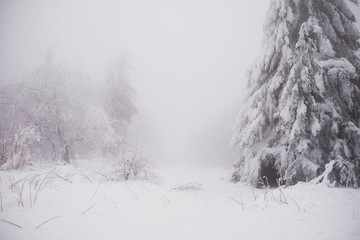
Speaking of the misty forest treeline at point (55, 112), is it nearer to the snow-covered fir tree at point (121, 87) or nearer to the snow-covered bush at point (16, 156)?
the snow-covered bush at point (16, 156)

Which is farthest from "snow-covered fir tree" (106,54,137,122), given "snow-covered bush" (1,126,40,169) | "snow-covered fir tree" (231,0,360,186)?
"snow-covered fir tree" (231,0,360,186)

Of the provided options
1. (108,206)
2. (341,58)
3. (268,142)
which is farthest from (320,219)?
(341,58)

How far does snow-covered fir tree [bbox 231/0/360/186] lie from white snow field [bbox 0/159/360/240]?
2416 mm

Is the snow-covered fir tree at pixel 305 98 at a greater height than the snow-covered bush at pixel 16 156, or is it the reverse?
the snow-covered fir tree at pixel 305 98

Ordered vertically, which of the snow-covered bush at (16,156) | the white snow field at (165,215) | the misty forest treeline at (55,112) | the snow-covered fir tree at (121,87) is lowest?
the white snow field at (165,215)

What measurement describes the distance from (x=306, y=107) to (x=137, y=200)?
571 centimetres

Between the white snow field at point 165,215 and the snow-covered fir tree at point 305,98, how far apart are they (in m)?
2.42

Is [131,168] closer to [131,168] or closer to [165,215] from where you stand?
[131,168]

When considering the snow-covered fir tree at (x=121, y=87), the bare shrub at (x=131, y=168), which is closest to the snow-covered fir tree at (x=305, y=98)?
the bare shrub at (x=131, y=168)

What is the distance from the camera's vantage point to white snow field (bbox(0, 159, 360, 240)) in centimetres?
303

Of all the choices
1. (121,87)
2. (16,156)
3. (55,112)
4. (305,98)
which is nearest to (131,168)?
(16,156)

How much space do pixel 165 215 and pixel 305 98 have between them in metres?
5.77

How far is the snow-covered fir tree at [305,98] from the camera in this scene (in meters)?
A: 6.73

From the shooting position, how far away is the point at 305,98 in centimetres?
688
